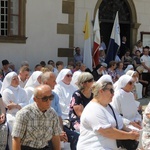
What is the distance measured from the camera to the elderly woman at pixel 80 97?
5629 mm

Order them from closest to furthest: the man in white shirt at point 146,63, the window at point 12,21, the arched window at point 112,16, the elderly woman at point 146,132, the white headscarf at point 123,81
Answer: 1. the elderly woman at point 146,132
2. the white headscarf at point 123,81
3. the window at point 12,21
4. the man in white shirt at point 146,63
5. the arched window at point 112,16

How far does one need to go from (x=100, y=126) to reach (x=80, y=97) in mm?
1658

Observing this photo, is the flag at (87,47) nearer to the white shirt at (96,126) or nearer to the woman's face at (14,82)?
the woman's face at (14,82)

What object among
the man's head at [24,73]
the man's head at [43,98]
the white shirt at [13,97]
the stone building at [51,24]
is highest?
the stone building at [51,24]

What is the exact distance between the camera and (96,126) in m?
4.04

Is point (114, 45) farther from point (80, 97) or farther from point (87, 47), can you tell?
point (80, 97)

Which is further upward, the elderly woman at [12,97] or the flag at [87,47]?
the flag at [87,47]

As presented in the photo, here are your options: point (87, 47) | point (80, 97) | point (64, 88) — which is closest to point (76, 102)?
point (80, 97)

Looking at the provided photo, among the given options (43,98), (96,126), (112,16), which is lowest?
(96,126)

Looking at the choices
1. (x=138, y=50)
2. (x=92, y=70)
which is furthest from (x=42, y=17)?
(x=138, y=50)

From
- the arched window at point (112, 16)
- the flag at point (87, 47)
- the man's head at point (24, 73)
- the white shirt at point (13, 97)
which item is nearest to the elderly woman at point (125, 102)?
the white shirt at point (13, 97)

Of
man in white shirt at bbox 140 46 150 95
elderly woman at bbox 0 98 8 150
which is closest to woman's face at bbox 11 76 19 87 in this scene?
elderly woman at bbox 0 98 8 150

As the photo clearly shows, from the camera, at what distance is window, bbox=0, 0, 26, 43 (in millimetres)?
12578

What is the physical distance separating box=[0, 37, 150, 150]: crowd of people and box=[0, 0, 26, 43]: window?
4.50m
